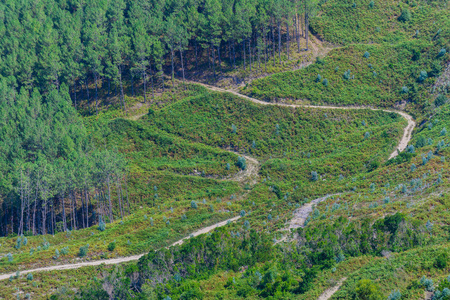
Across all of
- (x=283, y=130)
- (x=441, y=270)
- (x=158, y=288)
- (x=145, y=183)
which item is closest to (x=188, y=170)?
(x=145, y=183)

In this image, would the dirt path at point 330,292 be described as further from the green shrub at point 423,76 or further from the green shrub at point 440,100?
the green shrub at point 423,76

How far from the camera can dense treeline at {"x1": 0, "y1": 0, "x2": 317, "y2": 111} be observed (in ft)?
413

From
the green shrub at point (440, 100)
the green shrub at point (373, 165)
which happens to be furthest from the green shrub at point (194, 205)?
the green shrub at point (440, 100)

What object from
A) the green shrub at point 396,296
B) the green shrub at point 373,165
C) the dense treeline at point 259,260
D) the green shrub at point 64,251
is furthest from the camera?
the green shrub at point 373,165

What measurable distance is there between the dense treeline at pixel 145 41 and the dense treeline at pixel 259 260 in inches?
2598

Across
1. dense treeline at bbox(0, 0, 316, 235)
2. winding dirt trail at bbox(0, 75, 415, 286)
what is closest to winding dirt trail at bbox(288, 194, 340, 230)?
winding dirt trail at bbox(0, 75, 415, 286)

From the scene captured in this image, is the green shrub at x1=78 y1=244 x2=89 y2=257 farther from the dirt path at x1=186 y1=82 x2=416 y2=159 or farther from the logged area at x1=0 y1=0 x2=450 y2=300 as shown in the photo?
the dirt path at x1=186 y1=82 x2=416 y2=159

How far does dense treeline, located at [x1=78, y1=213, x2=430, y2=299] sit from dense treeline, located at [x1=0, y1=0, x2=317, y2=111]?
66.0 meters

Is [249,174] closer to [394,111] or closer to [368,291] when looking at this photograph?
[394,111]

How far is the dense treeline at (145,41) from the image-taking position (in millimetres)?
125812

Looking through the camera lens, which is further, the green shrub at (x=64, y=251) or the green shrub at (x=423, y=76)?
the green shrub at (x=423, y=76)

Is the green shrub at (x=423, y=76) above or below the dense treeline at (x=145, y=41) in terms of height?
below

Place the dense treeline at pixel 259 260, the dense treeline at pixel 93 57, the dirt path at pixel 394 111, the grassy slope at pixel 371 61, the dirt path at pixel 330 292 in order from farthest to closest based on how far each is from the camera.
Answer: the grassy slope at pixel 371 61, the dense treeline at pixel 93 57, the dirt path at pixel 394 111, the dense treeline at pixel 259 260, the dirt path at pixel 330 292

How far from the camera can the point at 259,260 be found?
65375 mm
